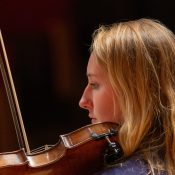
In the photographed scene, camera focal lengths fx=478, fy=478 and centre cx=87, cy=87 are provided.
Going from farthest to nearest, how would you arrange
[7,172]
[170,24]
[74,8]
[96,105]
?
[74,8]
[170,24]
[96,105]
[7,172]

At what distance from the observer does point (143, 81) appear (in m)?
1.23

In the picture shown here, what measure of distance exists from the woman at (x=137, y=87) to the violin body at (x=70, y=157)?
2.4 inches

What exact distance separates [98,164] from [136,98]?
20cm

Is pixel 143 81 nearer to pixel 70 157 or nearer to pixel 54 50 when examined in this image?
pixel 70 157

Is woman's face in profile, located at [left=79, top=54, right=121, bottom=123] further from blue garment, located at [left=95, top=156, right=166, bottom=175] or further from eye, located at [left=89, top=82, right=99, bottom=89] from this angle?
blue garment, located at [left=95, top=156, right=166, bottom=175]

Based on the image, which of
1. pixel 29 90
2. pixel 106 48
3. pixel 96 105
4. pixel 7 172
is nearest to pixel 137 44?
pixel 106 48

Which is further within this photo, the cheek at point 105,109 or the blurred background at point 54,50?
the blurred background at point 54,50

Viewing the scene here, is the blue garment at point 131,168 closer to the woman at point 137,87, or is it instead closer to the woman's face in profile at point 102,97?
the woman at point 137,87

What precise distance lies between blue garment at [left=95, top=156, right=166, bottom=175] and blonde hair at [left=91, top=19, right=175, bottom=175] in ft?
0.10

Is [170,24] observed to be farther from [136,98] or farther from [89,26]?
[136,98]

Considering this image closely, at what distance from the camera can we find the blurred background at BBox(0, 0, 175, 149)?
10.4ft

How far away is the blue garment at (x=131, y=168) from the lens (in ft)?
3.67

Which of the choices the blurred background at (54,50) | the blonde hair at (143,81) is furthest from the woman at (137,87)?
the blurred background at (54,50)

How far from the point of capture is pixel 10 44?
3215mm
